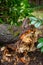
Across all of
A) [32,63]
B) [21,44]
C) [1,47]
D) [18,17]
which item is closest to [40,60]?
[32,63]

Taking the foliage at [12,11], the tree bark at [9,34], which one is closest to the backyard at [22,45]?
the tree bark at [9,34]

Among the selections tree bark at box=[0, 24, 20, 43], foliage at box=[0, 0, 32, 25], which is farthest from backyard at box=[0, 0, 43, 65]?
foliage at box=[0, 0, 32, 25]

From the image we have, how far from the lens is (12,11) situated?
12.2 ft

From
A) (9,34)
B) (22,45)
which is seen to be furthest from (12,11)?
(22,45)

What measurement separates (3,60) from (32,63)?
1.20 feet

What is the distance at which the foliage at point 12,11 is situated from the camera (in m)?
3.70

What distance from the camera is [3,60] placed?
2.80m

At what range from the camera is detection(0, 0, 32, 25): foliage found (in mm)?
3697

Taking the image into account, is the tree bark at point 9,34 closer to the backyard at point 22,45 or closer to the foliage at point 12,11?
the backyard at point 22,45

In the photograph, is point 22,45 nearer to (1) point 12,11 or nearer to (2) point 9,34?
(2) point 9,34

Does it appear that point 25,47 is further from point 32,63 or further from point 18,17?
point 18,17

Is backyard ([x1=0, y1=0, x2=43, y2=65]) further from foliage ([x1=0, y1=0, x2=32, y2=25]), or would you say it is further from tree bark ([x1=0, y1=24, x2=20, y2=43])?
foliage ([x1=0, y1=0, x2=32, y2=25])

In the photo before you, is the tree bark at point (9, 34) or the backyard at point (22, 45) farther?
the tree bark at point (9, 34)

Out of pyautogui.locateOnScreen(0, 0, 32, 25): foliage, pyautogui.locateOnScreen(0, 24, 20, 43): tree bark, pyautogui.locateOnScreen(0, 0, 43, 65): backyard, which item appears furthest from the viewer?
pyautogui.locateOnScreen(0, 0, 32, 25): foliage
